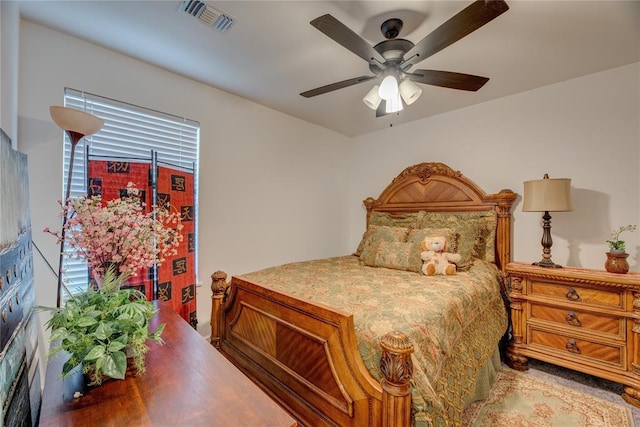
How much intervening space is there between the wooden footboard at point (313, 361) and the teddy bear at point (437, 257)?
51.2 inches

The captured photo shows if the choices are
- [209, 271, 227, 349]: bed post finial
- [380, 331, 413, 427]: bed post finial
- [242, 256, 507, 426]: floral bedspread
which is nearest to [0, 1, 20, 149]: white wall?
[209, 271, 227, 349]: bed post finial

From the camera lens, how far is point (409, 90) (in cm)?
188

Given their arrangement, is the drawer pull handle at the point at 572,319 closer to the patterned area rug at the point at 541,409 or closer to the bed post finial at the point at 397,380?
the patterned area rug at the point at 541,409

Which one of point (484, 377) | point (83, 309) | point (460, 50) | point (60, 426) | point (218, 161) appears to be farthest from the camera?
point (218, 161)

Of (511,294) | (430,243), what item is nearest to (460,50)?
(430,243)

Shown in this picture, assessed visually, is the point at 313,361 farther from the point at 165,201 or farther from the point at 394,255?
the point at 165,201

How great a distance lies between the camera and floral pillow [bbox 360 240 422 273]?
2.52 m

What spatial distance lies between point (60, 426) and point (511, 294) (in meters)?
2.91

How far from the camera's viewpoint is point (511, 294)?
2.45 m

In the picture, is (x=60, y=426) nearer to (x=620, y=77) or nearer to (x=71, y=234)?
(x=71, y=234)

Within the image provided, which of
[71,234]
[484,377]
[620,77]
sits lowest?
[484,377]

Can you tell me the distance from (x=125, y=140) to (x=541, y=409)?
139 inches

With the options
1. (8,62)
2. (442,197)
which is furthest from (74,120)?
(442,197)

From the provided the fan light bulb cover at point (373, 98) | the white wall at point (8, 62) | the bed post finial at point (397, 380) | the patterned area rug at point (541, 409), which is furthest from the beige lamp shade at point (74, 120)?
the patterned area rug at point (541, 409)
